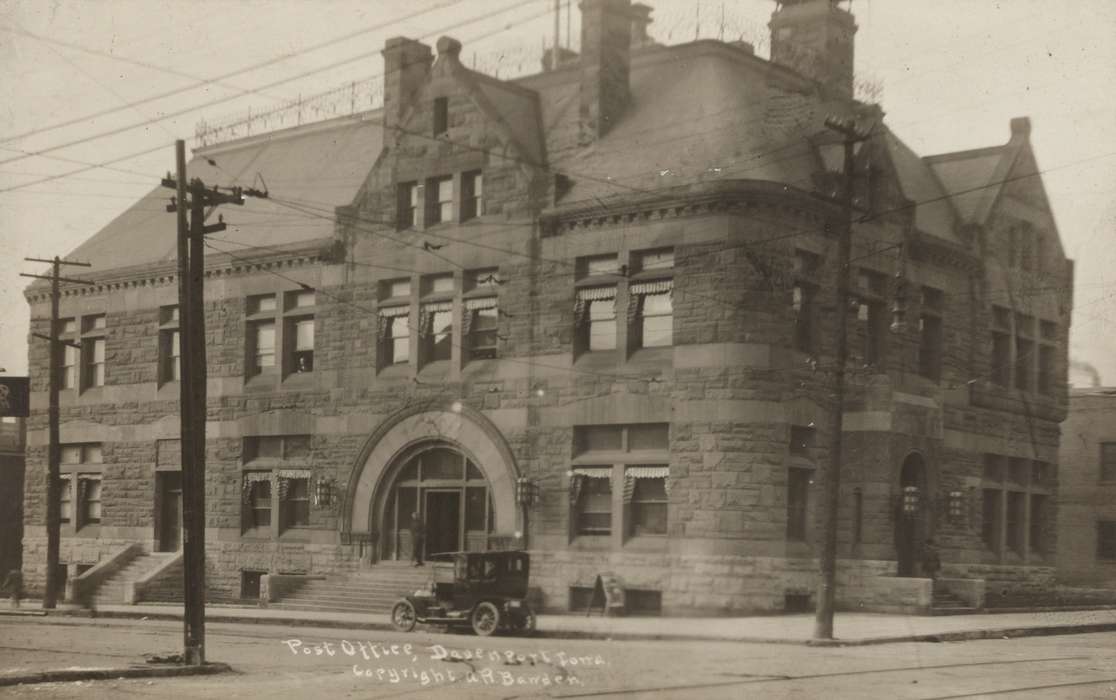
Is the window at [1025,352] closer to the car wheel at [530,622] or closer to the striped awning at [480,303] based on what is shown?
the striped awning at [480,303]

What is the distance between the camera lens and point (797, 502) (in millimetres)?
32469

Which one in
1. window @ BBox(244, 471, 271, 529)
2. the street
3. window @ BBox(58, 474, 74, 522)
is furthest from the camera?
window @ BBox(58, 474, 74, 522)

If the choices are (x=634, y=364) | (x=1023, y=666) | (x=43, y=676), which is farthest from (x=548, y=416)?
(x=43, y=676)

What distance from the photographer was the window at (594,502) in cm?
3288

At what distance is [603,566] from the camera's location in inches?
1276

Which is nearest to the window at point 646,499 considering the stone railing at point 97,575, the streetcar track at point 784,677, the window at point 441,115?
the window at point 441,115

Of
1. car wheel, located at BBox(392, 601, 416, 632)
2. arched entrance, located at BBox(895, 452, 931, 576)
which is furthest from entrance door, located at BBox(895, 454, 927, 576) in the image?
car wheel, located at BBox(392, 601, 416, 632)

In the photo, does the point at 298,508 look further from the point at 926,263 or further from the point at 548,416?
the point at 926,263

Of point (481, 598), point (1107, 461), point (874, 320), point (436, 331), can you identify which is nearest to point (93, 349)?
point (436, 331)

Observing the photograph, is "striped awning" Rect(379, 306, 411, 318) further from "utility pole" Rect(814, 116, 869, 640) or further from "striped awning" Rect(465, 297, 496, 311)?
"utility pole" Rect(814, 116, 869, 640)

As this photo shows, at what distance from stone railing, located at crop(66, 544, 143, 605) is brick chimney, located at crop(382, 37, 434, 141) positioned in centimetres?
1424

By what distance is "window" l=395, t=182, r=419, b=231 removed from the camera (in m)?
36.7

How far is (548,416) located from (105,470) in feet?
53.6

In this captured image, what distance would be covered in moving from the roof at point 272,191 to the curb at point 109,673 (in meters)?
19.6
